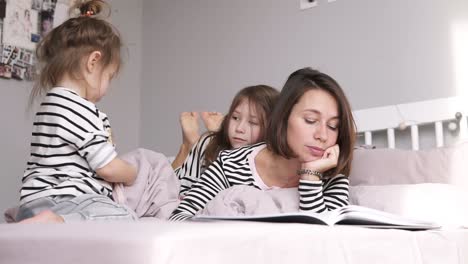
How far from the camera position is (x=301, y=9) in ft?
6.77

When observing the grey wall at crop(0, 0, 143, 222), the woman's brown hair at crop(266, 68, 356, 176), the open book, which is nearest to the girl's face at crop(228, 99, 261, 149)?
the woman's brown hair at crop(266, 68, 356, 176)

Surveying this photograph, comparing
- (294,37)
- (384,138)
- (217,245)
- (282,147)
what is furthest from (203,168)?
(217,245)

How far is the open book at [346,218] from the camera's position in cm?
77

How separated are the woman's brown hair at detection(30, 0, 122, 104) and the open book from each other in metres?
0.73

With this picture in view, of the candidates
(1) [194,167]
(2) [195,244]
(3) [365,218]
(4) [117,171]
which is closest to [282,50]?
(1) [194,167]

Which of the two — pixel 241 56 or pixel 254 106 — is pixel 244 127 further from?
pixel 241 56

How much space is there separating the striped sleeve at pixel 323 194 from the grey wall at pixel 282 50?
64 centimetres

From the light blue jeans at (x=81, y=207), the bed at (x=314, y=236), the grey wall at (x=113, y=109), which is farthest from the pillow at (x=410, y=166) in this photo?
the grey wall at (x=113, y=109)

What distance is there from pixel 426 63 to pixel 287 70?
517mm

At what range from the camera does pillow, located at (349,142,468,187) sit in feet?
4.12

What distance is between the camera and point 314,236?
668mm

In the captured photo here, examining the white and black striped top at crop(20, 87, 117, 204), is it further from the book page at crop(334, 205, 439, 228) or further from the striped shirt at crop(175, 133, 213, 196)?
the book page at crop(334, 205, 439, 228)

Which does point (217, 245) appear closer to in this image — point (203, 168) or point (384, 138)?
point (203, 168)

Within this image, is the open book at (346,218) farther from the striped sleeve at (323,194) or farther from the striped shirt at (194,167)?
the striped shirt at (194,167)
